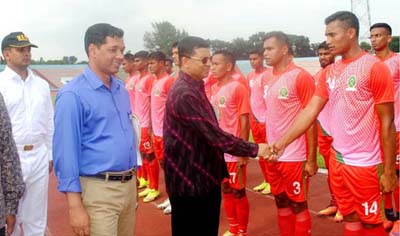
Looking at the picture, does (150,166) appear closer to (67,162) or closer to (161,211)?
(161,211)

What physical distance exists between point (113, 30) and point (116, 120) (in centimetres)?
60

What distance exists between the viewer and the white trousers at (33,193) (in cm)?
405

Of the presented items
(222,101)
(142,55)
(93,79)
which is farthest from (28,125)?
(142,55)

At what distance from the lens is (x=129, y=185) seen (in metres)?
2.92

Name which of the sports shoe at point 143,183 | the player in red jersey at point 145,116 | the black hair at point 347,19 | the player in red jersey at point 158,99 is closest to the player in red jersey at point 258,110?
the player in red jersey at point 158,99

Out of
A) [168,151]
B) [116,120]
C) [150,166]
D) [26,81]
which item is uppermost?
[26,81]

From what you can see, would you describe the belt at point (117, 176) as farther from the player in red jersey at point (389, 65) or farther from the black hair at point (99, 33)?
the player in red jersey at point (389, 65)

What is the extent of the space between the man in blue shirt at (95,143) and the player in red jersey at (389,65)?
125 inches

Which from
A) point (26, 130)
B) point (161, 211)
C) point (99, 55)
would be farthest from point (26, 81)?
point (161, 211)

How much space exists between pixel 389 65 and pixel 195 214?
340 centimetres

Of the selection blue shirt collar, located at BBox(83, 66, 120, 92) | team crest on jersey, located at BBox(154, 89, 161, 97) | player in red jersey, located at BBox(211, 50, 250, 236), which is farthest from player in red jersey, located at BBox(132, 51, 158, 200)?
blue shirt collar, located at BBox(83, 66, 120, 92)

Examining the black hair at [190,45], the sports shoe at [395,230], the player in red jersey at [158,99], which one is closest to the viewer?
the black hair at [190,45]

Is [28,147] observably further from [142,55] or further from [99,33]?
[142,55]

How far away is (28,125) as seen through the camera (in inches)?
161
